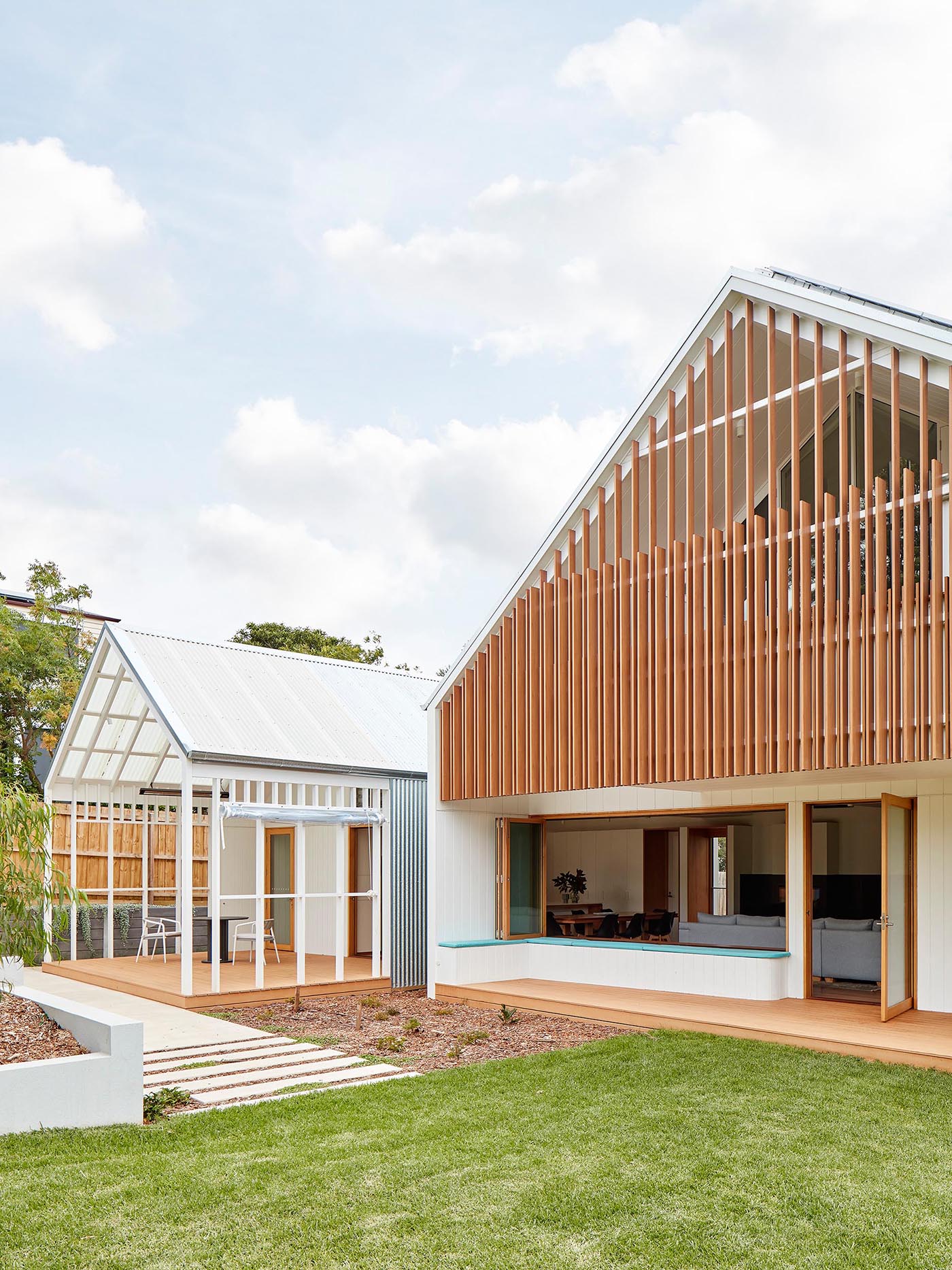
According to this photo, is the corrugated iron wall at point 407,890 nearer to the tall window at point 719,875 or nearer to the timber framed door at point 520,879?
the timber framed door at point 520,879

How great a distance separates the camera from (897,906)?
10367 mm

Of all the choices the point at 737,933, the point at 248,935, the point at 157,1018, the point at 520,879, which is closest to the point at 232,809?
the point at 157,1018

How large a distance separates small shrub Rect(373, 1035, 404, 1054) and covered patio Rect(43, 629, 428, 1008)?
9.99 ft

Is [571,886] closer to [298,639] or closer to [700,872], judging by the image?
[700,872]

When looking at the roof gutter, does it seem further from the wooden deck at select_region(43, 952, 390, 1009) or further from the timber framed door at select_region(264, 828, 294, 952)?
the timber framed door at select_region(264, 828, 294, 952)

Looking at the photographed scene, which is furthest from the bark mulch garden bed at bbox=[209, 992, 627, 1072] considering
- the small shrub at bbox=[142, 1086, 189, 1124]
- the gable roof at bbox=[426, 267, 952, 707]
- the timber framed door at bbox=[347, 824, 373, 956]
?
the gable roof at bbox=[426, 267, 952, 707]

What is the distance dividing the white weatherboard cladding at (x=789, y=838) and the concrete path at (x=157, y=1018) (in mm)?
2953

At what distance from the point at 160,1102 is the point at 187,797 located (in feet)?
16.8

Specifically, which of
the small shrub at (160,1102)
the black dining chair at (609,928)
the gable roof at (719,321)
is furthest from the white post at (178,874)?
the small shrub at (160,1102)

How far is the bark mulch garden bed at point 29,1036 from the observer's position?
7.06 m

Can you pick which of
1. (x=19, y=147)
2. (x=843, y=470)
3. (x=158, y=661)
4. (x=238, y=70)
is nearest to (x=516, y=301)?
Result: (x=238, y=70)

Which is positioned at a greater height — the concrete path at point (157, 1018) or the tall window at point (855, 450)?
the tall window at point (855, 450)

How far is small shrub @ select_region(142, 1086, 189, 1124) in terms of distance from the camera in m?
7.04

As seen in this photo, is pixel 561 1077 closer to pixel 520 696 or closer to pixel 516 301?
pixel 520 696
